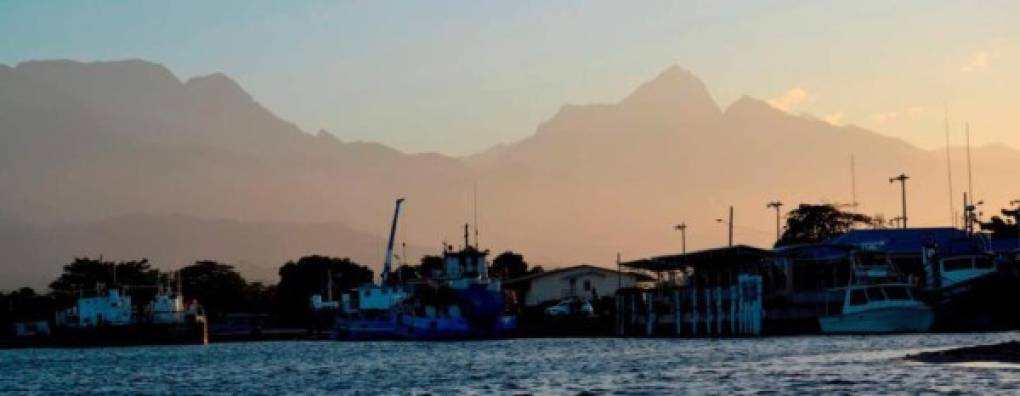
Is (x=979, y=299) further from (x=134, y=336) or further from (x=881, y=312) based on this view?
(x=134, y=336)

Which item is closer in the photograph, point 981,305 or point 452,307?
point 981,305

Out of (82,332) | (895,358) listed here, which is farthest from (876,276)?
(82,332)

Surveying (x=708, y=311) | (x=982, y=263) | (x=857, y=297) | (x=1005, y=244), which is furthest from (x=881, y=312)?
(x=1005, y=244)

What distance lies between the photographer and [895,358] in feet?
235

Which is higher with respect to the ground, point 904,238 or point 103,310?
point 904,238

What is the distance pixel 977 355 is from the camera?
67.0 meters

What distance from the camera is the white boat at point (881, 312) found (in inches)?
4449

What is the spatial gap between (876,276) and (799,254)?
17652mm

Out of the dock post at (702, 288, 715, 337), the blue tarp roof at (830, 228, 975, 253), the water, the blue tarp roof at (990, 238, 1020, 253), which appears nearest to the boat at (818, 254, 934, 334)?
the water

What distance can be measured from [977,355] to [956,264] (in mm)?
59738

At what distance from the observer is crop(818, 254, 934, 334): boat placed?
371 ft

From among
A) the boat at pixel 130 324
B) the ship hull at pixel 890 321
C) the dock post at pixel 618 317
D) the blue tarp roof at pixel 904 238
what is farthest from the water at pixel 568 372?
the boat at pixel 130 324

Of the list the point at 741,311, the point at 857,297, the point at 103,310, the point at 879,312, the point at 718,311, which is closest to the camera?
the point at 879,312

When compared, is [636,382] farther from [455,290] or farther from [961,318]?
Answer: [455,290]
